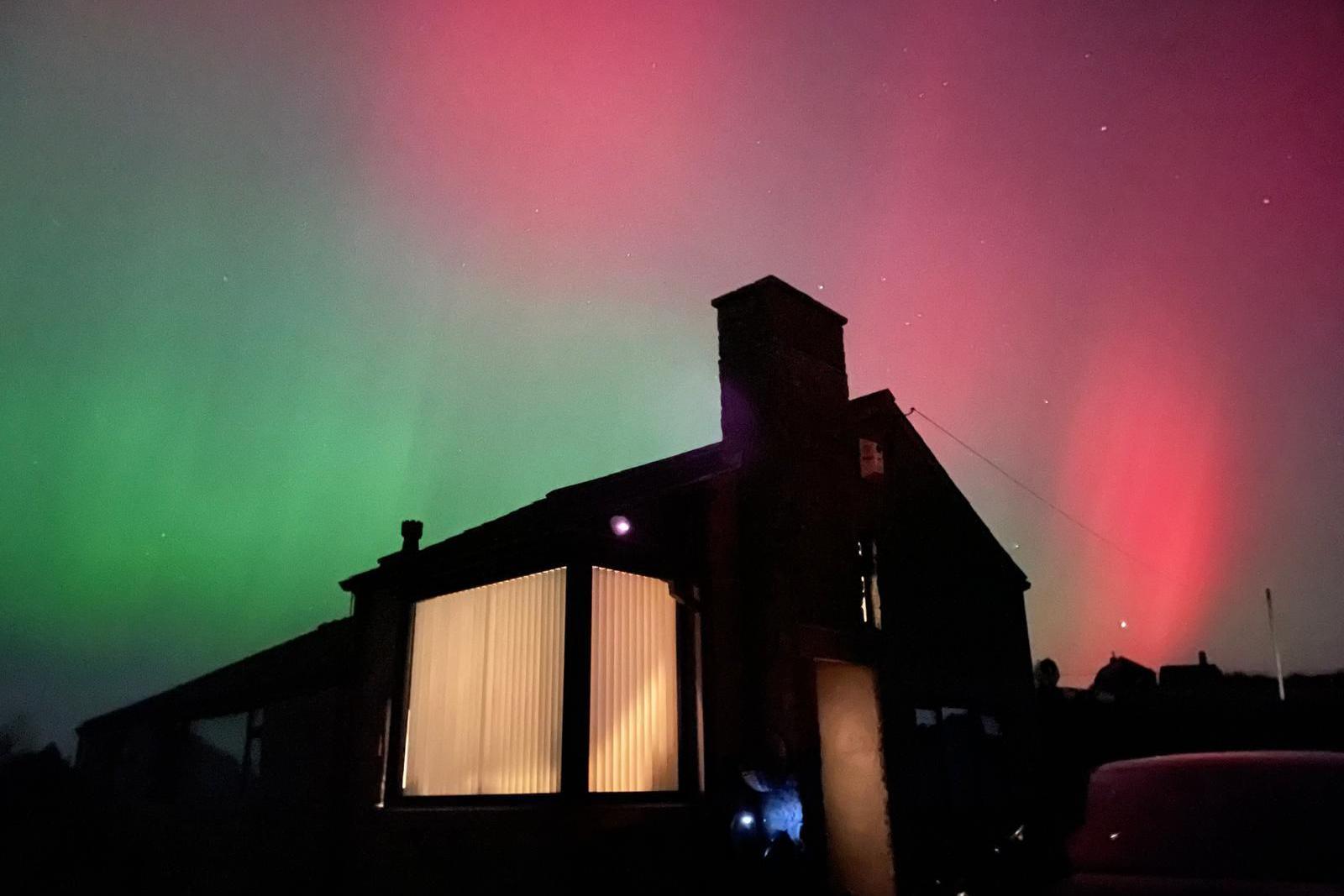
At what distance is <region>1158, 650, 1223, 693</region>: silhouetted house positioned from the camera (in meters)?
38.5

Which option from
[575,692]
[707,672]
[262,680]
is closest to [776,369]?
[707,672]

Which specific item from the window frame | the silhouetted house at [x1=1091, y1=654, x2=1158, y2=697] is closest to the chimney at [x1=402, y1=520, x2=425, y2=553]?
the window frame

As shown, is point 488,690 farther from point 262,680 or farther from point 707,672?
point 262,680

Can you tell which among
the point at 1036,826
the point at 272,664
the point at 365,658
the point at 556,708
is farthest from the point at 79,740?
the point at 1036,826

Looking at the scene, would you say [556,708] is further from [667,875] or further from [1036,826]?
[1036,826]

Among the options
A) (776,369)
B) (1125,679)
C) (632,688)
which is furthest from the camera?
(1125,679)

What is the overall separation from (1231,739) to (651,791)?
70.0 feet

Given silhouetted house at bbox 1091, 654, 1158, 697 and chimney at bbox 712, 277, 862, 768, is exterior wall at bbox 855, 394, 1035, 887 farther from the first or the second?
silhouetted house at bbox 1091, 654, 1158, 697

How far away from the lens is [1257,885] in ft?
15.1

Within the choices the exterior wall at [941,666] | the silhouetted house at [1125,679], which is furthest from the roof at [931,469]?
the silhouetted house at [1125,679]

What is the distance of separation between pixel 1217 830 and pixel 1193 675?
133 ft

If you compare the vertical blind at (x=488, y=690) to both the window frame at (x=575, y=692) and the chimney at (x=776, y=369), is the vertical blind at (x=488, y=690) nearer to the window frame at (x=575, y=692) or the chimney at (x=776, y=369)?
the window frame at (x=575, y=692)

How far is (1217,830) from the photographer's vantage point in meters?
5.09

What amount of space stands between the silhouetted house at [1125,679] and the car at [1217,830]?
26.1 meters
